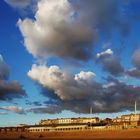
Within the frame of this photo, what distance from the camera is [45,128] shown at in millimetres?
193125

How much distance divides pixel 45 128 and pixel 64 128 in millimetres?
17743

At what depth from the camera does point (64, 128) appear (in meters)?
179

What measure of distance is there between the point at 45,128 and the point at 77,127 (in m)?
25.0

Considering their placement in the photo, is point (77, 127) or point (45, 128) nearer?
point (77, 127)

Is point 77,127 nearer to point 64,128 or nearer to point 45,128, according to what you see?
point 64,128

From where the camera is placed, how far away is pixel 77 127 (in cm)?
17525

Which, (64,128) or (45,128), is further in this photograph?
(45,128)

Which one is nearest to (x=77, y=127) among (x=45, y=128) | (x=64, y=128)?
(x=64, y=128)

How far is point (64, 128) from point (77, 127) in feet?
25.2
